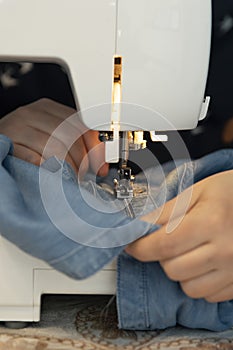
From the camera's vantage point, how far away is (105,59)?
2.90 ft

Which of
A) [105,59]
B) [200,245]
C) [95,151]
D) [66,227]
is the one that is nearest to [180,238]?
[200,245]

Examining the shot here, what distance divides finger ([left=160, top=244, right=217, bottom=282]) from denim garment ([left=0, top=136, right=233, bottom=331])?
0.03 m

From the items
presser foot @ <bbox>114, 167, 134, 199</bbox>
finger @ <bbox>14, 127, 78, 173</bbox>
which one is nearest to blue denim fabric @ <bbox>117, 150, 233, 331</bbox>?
presser foot @ <bbox>114, 167, 134, 199</bbox>

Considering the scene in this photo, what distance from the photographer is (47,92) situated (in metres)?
1.36

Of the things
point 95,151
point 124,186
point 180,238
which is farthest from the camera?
point 95,151

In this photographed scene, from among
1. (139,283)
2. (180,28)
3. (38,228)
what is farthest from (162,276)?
(180,28)

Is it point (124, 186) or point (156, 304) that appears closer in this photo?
point (156, 304)

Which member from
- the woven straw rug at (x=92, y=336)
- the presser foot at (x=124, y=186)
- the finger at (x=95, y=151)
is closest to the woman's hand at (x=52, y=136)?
the finger at (x=95, y=151)

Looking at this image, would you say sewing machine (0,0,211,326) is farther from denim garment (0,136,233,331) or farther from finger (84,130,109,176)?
finger (84,130,109,176)

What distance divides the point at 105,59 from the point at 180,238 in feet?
0.82

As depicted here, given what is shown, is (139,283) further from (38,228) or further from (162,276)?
(38,228)

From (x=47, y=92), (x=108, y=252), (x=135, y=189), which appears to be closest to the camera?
(x=108, y=252)

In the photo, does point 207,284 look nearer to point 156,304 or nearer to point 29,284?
point 156,304

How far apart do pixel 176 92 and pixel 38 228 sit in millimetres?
253
